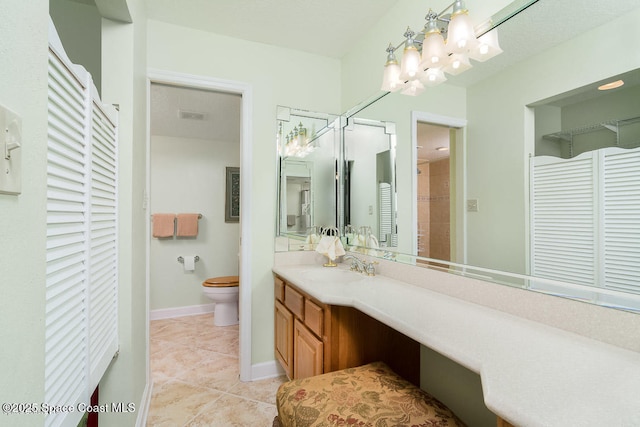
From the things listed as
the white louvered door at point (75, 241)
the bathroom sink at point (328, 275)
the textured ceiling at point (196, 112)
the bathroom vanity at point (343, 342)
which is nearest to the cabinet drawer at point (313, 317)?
the bathroom vanity at point (343, 342)

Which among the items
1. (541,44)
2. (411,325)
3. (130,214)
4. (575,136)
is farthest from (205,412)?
(541,44)

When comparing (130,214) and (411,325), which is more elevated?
(130,214)

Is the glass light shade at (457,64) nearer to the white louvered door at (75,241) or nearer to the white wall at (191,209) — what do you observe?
the white louvered door at (75,241)

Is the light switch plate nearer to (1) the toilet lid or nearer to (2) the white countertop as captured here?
(2) the white countertop

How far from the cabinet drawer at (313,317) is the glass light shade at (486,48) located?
141 centimetres

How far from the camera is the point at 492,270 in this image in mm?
1253

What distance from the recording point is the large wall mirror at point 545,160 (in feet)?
2.92

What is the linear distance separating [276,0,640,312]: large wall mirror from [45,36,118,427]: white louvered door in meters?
1.49

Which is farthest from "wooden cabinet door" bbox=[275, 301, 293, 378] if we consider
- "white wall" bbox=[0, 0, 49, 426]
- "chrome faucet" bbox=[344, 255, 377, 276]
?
"white wall" bbox=[0, 0, 49, 426]

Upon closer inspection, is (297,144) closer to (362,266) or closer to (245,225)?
(245,225)

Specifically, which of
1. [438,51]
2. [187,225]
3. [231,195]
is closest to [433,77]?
[438,51]

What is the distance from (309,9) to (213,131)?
2163 millimetres

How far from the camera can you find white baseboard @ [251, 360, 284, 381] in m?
2.25

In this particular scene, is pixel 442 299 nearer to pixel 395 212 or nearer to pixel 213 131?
pixel 395 212
